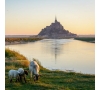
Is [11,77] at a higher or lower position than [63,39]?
lower

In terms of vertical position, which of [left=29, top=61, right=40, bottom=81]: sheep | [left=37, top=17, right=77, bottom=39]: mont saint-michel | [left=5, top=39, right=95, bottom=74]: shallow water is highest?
[left=37, top=17, right=77, bottom=39]: mont saint-michel

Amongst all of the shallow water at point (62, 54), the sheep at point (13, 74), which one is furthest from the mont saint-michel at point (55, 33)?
the sheep at point (13, 74)

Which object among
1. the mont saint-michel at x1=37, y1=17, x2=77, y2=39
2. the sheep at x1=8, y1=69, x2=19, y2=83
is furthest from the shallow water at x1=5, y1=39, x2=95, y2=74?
the sheep at x1=8, y1=69, x2=19, y2=83

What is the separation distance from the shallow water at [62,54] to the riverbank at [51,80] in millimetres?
61

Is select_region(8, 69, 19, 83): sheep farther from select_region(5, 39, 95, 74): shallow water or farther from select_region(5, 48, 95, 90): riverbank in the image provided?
select_region(5, 39, 95, 74): shallow water

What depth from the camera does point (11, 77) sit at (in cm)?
279

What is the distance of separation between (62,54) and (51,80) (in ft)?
1.05

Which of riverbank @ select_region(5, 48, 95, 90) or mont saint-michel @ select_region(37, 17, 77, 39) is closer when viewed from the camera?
riverbank @ select_region(5, 48, 95, 90)

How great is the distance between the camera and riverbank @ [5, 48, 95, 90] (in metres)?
2.77

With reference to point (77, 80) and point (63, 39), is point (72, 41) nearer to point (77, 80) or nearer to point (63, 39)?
point (63, 39)

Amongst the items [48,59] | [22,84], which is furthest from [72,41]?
[22,84]

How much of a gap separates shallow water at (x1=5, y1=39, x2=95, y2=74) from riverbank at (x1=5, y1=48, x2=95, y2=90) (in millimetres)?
61

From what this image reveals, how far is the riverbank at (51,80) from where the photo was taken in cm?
277
